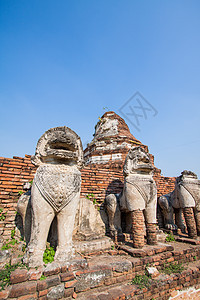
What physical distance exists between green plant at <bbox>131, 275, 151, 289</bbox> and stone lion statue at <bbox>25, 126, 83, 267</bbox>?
49.7 inches

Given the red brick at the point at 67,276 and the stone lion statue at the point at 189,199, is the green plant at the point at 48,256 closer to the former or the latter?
the red brick at the point at 67,276

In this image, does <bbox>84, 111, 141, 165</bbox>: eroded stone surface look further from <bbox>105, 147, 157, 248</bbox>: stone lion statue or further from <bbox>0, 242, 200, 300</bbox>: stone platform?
<bbox>0, 242, 200, 300</bbox>: stone platform

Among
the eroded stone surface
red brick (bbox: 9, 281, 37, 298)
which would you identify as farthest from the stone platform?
the eroded stone surface

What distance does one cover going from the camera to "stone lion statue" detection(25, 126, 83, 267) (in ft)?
8.87

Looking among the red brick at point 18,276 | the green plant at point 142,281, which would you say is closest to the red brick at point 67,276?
the red brick at point 18,276

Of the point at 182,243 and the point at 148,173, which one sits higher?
the point at 148,173

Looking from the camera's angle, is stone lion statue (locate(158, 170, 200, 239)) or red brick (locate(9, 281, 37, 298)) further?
stone lion statue (locate(158, 170, 200, 239))

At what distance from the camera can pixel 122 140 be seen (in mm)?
8914

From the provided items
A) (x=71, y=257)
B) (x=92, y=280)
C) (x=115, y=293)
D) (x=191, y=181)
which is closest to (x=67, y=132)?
(x=71, y=257)

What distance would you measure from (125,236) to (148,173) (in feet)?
6.07

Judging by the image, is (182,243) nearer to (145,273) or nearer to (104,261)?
(145,273)

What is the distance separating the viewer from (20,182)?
166 inches

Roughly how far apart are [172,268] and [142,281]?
0.90 m

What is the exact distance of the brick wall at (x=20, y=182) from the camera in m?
3.85
